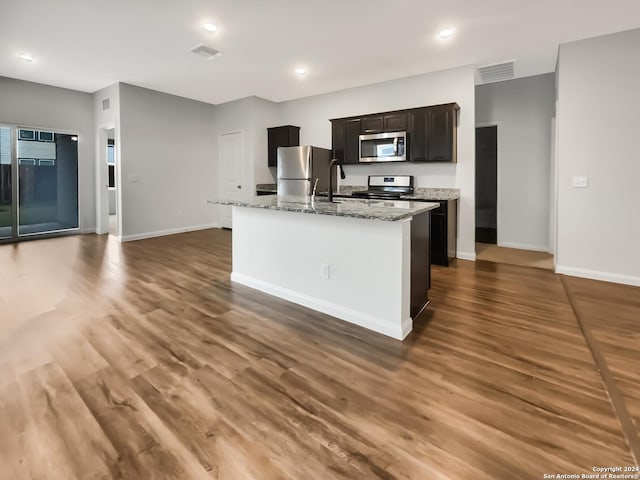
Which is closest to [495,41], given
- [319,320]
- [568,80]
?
[568,80]

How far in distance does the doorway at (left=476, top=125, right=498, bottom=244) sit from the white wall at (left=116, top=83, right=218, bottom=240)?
5651 millimetres

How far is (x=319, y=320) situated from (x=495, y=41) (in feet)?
12.9

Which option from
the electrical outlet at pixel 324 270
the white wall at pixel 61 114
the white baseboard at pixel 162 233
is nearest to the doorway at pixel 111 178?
the white wall at pixel 61 114

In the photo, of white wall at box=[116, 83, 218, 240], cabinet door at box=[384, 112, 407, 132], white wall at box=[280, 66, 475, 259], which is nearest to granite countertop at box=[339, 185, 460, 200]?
white wall at box=[280, 66, 475, 259]

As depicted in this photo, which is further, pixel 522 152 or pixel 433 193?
pixel 522 152

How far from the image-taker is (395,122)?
17.8 feet

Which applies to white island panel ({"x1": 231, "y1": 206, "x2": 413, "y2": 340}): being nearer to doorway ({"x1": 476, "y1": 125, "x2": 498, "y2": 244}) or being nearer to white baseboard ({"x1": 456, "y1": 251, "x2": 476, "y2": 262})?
white baseboard ({"x1": 456, "y1": 251, "x2": 476, "y2": 262})

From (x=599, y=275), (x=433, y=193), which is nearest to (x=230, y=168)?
(x=433, y=193)

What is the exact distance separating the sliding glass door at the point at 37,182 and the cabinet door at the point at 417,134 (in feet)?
21.2

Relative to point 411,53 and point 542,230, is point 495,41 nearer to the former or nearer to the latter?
point 411,53

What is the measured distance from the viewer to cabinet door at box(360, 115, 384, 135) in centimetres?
557

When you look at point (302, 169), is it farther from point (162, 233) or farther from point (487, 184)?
point (487, 184)

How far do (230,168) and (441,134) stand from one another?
4.63m

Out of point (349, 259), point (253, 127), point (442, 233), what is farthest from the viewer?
point (253, 127)
